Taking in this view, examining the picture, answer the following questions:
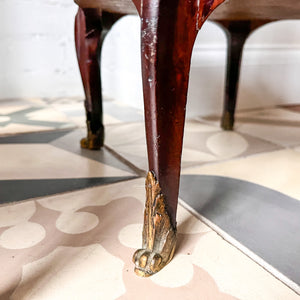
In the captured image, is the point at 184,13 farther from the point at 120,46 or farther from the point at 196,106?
the point at 120,46

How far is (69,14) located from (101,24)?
40.2 inches

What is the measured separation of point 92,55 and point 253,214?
51cm

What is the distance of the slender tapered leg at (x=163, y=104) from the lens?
350 mm

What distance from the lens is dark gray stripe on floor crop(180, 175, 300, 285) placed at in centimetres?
44

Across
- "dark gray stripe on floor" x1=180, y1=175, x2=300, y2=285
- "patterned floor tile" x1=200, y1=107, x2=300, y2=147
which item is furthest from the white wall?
"dark gray stripe on floor" x1=180, y1=175, x2=300, y2=285

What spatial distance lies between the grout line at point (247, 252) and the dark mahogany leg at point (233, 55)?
58cm

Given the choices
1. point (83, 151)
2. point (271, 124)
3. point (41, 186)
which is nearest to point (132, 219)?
point (41, 186)

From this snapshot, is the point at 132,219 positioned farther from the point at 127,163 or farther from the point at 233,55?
→ the point at 233,55

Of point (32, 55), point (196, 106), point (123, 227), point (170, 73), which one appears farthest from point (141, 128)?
point (32, 55)

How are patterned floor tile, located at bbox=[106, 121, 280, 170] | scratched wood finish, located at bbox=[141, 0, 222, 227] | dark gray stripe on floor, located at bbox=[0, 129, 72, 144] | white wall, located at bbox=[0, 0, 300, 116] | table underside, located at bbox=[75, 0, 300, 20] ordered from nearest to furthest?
scratched wood finish, located at bbox=[141, 0, 222, 227] → table underside, located at bbox=[75, 0, 300, 20] → patterned floor tile, located at bbox=[106, 121, 280, 170] → dark gray stripe on floor, located at bbox=[0, 129, 72, 144] → white wall, located at bbox=[0, 0, 300, 116]

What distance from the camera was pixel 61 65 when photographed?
1.70 metres

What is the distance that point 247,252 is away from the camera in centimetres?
44

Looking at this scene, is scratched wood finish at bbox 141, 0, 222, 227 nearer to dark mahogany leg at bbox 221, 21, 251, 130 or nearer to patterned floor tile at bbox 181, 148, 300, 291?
patterned floor tile at bbox 181, 148, 300, 291

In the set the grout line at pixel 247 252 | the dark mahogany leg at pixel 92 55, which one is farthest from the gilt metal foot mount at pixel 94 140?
the grout line at pixel 247 252
